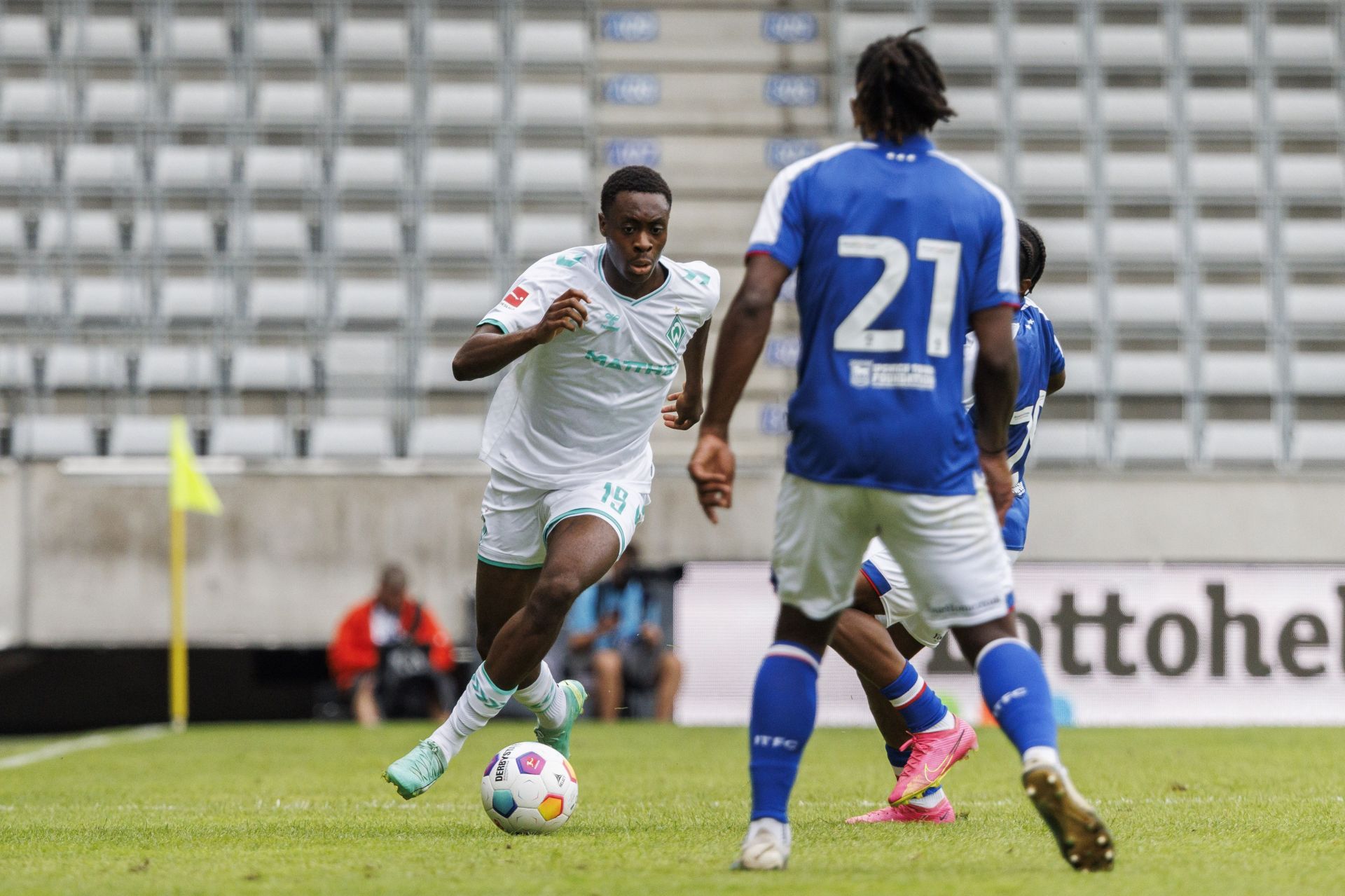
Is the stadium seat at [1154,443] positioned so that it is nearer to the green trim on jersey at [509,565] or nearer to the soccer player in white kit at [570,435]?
the soccer player in white kit at [570,435]

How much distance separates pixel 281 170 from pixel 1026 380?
46.6ft

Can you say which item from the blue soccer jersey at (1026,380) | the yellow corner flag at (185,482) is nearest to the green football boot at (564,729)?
the blue soccer jersey at (1026,380)

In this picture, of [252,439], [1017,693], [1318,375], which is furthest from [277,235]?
[1017,693]

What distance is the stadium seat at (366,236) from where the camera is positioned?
18.8m

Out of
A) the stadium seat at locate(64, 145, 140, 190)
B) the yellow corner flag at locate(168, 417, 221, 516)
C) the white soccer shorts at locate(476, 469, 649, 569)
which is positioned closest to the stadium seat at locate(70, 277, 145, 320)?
the stadium seat at locate(64, 145, 140, 190)

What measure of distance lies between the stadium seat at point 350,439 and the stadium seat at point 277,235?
6.81ft

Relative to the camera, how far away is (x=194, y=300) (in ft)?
61.1

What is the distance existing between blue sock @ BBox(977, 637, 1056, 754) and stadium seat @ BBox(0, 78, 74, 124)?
55.7ft

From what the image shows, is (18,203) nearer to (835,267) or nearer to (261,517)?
(261,517)

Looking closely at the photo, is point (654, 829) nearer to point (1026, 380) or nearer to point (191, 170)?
point (1026, 380)

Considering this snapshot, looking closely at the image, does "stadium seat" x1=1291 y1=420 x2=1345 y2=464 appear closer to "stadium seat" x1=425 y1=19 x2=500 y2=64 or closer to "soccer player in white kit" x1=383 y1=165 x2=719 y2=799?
"stadium seat" x1=425 y1=19 x2=500 y2=64

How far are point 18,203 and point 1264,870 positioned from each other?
1731cm

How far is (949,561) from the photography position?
428cm

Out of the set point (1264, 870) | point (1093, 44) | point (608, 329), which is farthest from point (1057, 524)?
point (1264, 870)
